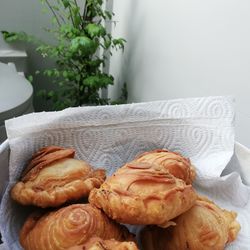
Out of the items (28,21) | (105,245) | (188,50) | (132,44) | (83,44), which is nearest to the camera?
(105,245)

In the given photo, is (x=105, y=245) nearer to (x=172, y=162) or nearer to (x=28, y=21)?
(x=172, y=162)

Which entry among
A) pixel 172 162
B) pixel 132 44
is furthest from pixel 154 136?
pixel 132 44

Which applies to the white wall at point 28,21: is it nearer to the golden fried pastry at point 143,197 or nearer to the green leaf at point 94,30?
the green leaf at point 94,30

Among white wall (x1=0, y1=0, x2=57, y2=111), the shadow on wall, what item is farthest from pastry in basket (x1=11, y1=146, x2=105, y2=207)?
white wall (x1=0, y1=0, x2=57, y2=111)

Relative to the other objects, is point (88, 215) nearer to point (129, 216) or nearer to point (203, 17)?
point (129, 216)

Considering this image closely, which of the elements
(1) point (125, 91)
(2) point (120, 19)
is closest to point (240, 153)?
(1) point (125, 91)

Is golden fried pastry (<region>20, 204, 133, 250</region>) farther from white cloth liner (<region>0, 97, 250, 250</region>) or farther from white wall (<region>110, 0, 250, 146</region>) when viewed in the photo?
white wall (<region>110, 0, 250, 146</region>)

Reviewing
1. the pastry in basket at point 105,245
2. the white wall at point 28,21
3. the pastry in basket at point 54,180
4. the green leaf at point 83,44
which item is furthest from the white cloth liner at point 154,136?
the white wall at point 28,21
